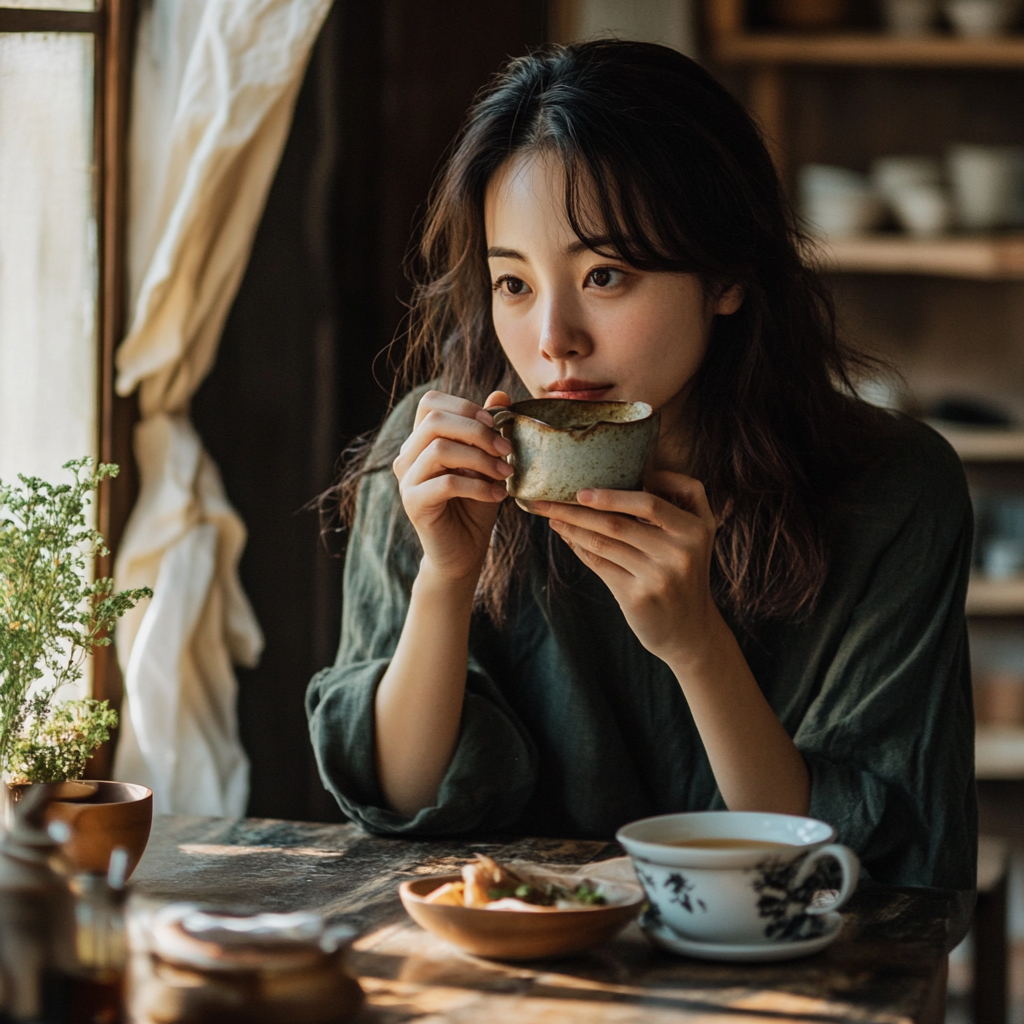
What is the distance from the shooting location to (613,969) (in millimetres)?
933

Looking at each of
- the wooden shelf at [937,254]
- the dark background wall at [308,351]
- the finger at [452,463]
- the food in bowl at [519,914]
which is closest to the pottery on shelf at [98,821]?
the food in bowl at [519,914]

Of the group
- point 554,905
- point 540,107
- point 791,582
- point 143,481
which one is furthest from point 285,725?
point 554,905

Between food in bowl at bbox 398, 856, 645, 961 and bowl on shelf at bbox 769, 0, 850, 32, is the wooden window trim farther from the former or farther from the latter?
bowl on shelf at bbox 769, 0, 850, 32

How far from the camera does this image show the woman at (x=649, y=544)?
1.31 m

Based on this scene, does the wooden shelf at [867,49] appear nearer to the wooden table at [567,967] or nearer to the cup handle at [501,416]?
the cup handle at [501,416]

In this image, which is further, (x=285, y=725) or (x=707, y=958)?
(x=285, y=725)

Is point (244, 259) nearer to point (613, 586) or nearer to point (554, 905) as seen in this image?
point (613, 586)

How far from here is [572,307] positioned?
1.34 meters

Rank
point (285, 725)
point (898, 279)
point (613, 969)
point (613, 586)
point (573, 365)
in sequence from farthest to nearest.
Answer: point (898, 279)
point (285, 725)
point (573, 365)
point (613, 586)
point (613, 969)

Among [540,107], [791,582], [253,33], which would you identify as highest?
[253,33]

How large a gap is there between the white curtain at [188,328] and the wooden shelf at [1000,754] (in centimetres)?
187

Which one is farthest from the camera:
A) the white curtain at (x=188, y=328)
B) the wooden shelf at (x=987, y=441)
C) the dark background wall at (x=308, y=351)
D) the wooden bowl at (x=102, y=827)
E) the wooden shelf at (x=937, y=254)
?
the wooden shelf at (x=987, y=441)

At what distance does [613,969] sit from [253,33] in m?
1.42

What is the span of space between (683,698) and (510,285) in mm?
535
